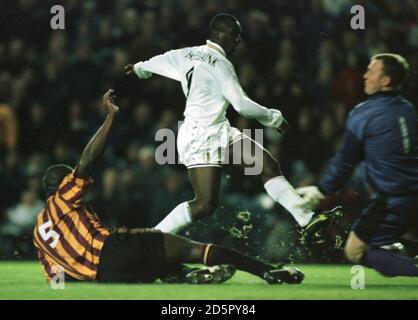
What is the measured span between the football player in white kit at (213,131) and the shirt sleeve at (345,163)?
501 mm

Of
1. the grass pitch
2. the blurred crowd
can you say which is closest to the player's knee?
the grass pitch

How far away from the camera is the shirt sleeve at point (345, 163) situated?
256 inches

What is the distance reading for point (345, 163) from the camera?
6.50 meters

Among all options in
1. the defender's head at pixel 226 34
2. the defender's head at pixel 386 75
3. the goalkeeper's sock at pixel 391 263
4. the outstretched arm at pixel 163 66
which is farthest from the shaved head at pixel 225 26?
the goalkeeper's sock at pixel 391 263

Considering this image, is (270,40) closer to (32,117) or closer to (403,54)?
(403,54)

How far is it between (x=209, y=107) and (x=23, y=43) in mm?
2628

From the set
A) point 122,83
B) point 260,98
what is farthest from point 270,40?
point 122,83

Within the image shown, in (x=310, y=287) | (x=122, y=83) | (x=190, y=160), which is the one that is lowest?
(x=310, y=287)

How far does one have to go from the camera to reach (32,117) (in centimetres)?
872

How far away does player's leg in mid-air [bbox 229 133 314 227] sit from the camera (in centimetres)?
707

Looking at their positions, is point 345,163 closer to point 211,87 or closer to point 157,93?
point 211,87

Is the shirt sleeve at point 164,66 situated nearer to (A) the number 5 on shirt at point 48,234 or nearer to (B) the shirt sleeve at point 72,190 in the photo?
(B) the shirt sleeve at point 72,190

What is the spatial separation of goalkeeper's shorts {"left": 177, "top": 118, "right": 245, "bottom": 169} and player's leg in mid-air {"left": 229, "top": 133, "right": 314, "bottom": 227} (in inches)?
1.9

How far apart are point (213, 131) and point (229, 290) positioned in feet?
4.39
